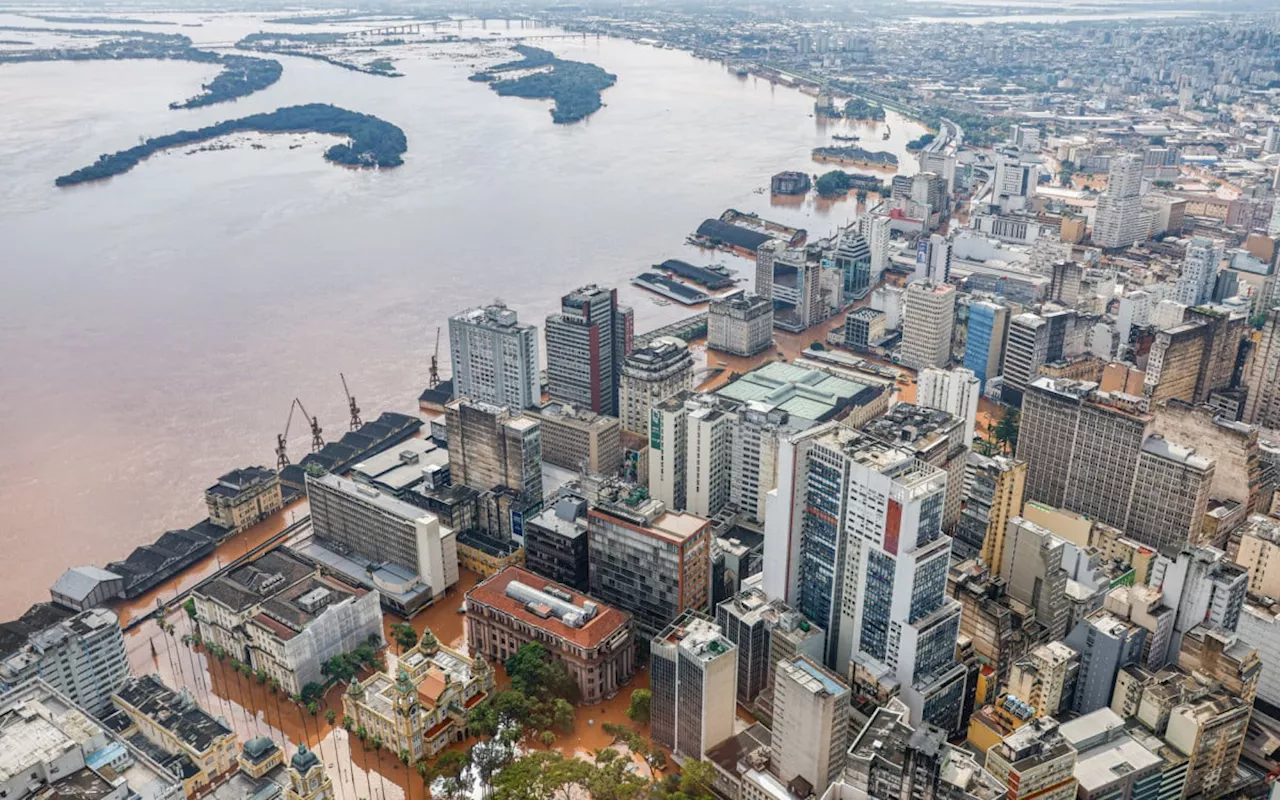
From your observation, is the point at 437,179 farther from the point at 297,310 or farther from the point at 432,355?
the point at 432,355

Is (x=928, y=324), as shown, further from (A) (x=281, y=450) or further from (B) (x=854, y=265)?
(A) (x=281, y=450)

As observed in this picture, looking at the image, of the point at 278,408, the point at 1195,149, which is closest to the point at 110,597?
the point at 278,408

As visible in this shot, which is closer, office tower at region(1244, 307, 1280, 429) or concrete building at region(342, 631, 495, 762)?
concrete building at region(342, 631, 495, 762)

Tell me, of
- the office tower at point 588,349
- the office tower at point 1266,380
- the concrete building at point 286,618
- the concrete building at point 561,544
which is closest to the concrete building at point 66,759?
the concrete building at point 286,618

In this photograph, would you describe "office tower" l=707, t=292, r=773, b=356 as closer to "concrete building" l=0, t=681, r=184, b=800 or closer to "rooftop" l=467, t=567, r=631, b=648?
"rooftop" l=467, t=567, r=631, b=648

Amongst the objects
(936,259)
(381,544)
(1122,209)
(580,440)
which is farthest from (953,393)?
(1122,209)

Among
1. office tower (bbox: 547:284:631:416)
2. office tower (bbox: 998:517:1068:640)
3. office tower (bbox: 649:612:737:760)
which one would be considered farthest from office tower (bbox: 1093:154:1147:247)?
office tower (bbox: 649:612:737:760)

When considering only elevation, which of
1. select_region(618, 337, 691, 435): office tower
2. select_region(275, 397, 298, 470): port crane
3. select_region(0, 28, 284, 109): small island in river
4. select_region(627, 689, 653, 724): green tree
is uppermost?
select_region(0, 28, 284, 109): small island in river
